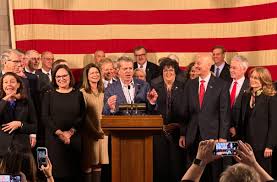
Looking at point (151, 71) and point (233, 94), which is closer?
point (233, 94)

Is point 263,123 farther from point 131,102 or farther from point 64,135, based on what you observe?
point 64,135

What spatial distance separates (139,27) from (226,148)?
5.23 m

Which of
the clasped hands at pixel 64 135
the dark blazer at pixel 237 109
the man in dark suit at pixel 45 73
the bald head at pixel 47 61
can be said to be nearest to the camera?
the clasped hands at pixel 64 135

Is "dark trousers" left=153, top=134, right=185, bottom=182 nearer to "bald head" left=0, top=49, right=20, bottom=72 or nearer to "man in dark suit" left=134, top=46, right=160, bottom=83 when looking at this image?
"man in dark suit" left=134, top=46, right=160, bottom=83

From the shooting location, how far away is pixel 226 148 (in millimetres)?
3240

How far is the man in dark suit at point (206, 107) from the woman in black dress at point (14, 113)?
142cm

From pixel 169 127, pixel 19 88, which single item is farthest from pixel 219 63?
pixel 19 88

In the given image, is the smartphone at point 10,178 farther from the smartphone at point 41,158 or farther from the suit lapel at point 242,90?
the suit lapel at point 242,90

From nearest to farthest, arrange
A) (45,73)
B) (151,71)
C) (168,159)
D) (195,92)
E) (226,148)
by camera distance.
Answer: (226,148)
(195,92)
(168,159)
(45,73)
(151,71)

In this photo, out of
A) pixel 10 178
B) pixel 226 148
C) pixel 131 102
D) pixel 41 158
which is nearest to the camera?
pixel 10 178

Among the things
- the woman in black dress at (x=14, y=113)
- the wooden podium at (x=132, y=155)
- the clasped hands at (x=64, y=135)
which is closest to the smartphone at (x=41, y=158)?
the wooden podium at (x=132, y=155)

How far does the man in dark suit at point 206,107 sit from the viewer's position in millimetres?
5777

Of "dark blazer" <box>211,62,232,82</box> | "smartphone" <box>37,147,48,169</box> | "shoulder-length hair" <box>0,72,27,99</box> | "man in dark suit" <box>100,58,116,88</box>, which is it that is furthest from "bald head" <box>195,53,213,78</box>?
"smartphone" <box>37,147,48,169</box>

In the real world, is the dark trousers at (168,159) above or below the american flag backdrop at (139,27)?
below
